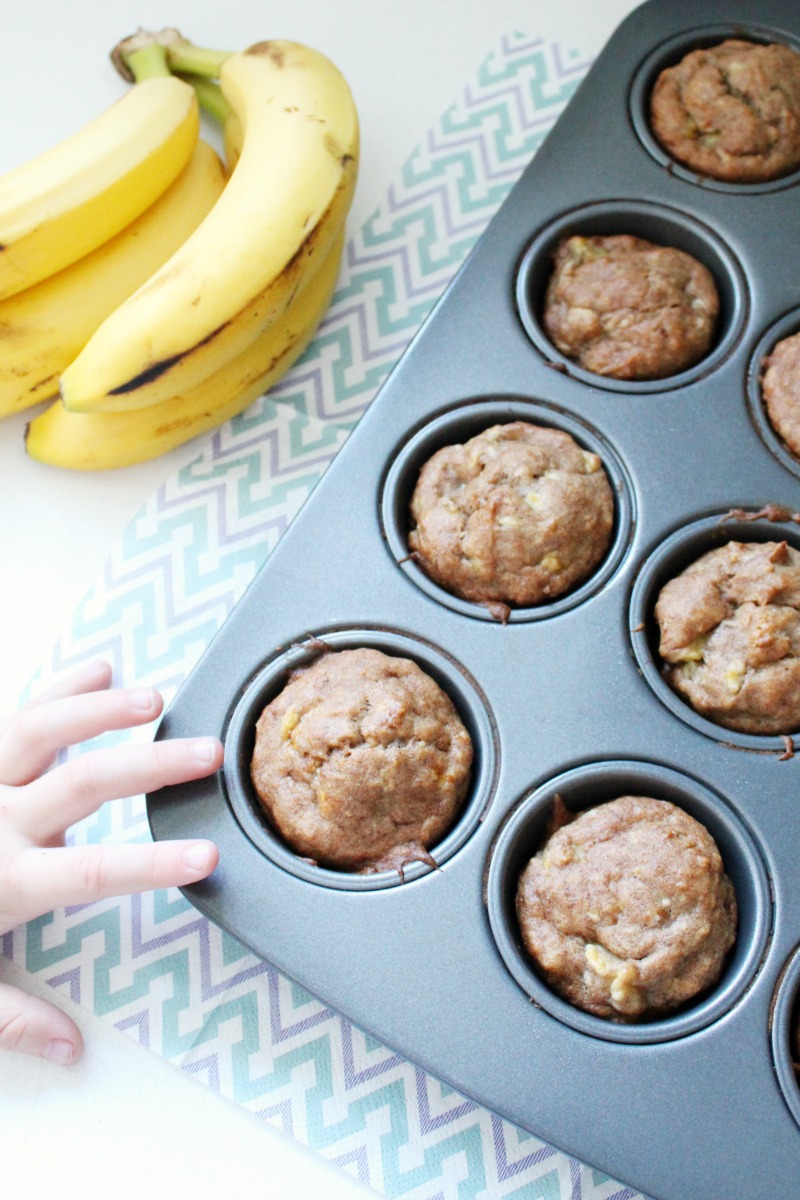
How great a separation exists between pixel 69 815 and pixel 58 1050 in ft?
1.11

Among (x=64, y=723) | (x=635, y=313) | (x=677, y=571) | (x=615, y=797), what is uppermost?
(x=635, y=313)

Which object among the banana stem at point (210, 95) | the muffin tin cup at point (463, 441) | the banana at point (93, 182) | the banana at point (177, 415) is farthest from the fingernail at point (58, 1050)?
the banana stem at point (210, 95)

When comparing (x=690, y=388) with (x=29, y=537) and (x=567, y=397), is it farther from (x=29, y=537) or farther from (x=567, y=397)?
(x=29, y=537)

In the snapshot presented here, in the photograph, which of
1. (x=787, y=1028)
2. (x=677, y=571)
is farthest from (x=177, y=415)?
(x=787, y=1028)

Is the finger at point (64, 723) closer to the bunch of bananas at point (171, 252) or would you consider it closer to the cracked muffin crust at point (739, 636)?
the bunch of bananas at point (171, 252)

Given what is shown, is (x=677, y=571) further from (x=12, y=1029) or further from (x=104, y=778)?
(x=12, y=1029)

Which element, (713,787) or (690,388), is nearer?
(713,787)

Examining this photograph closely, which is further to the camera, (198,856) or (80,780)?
(80,780)

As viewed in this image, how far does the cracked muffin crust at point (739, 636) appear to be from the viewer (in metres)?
1.45

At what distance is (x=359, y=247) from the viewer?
2.11 meters

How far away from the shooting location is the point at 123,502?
194 cm

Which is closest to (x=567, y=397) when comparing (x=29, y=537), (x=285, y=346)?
(x=285, y=346)

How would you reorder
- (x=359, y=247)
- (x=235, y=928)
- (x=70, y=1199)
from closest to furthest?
(x=235, y=928) < (x=70, y=1199) < (x=359, y=247)

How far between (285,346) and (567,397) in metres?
0.56
